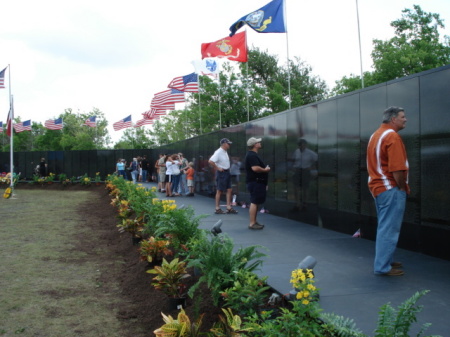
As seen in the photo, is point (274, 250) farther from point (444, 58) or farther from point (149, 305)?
point (444, 58)

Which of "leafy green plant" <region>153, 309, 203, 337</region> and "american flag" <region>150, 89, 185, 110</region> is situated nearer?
"leafy green plant" <region>153, 309, 203, 337</region>

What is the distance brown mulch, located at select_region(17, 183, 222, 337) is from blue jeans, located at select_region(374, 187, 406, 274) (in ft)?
6.17

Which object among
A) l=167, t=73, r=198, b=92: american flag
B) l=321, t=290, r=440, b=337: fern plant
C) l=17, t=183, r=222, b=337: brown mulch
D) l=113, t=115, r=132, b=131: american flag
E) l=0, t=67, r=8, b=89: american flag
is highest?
l=0, t=67, r=8, b=89: american flag

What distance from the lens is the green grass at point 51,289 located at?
4.38m

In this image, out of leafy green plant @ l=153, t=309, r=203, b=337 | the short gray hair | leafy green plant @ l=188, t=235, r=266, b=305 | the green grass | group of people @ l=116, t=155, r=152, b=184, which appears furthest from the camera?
group of people @ l=116, t=155, r=152, b=184

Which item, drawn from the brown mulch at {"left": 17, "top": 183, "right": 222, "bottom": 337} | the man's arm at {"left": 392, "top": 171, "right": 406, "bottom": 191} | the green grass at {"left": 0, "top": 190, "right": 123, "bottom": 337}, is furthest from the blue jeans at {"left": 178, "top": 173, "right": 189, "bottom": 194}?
the man's arm at {"left": 392, "top": 171, "right": 406, "bottom": 191}

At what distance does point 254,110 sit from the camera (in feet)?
133

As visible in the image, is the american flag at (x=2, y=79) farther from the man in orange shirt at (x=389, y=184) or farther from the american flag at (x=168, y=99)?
the man in orange shirt at (x=389, y=184)

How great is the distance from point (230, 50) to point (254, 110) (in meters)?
25.5

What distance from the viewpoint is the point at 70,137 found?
68.8m

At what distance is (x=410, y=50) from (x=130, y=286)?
3131 cm

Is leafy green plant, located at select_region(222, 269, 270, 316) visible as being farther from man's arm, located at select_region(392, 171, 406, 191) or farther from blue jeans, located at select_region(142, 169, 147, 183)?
blue jeans, located at select_region(142, 169, 147, 183)

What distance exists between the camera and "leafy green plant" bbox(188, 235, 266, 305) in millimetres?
3883

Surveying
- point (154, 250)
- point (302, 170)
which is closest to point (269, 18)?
point (302, 170)
